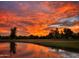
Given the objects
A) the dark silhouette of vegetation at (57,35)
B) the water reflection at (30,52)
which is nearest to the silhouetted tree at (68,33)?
the dark silhouette of vegetation at (57,35)

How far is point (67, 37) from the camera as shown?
284 cm

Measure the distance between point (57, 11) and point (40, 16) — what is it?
0.16m

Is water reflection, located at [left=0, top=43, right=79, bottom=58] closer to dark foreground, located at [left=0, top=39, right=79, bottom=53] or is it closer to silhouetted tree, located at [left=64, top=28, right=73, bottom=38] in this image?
dark foreground, located at [left=0, top=39, right=79, bottom=53]

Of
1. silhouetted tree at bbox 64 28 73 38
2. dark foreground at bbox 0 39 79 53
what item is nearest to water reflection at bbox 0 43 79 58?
dark foreground at bbox 0 39 79 53

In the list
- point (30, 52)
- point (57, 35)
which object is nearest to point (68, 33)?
point (57, 35)

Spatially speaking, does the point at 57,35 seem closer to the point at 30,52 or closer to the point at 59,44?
the point at 59,44

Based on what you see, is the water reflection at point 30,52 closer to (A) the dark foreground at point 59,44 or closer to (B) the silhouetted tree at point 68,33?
(A) the dark foreground at point 59,44

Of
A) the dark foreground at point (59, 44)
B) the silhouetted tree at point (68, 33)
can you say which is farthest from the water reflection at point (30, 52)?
the silhouetted tree at point (68, 33)

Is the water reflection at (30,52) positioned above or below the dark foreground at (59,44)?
below

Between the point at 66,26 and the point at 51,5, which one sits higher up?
the point at 51,5

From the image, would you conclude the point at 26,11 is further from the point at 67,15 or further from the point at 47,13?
the point at 67,15

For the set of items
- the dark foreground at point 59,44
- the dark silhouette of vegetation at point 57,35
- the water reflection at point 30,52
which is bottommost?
the water reflection at point 30,52

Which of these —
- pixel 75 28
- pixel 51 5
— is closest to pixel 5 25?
pixel 51 5

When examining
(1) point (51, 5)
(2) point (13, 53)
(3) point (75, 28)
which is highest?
(1) point (51, 5)
